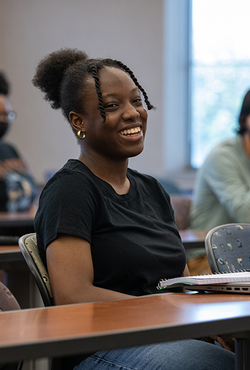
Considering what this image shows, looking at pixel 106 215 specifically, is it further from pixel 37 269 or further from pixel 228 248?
pixel 228 248

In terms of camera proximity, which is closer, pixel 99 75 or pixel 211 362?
pixel 211 362

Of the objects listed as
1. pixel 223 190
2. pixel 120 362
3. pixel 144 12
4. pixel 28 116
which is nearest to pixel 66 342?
pixel 120 362

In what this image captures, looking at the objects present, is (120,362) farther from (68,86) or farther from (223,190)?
(223,190)

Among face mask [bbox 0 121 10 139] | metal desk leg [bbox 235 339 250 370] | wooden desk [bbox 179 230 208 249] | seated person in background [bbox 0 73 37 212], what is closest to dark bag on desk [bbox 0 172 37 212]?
seated person in background [bbox 0 73 37 212]

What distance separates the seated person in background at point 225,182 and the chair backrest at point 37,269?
1.15m

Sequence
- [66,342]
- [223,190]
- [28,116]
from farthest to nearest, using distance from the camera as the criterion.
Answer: [28,116] < [223,190] < [66,342]

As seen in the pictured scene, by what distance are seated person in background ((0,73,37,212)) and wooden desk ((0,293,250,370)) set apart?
2.02 meters

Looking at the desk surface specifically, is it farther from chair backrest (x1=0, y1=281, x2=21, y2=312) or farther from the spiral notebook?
chair backrest (x1=0, y1=281, x2=21, y2=312)

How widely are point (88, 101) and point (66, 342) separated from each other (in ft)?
2.50

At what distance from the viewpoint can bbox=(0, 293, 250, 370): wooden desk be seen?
2.28ft

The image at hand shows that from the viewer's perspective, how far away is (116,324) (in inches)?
30.6

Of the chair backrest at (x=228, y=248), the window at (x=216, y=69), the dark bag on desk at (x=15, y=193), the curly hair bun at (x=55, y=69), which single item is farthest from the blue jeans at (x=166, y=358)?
the window at (x=216, y=69)

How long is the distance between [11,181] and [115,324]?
7.25ft

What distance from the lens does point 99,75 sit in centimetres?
130
